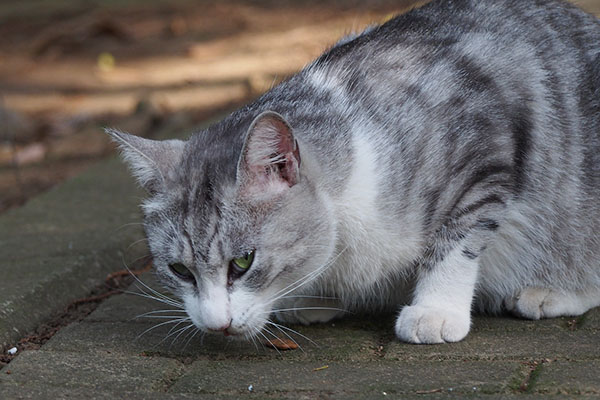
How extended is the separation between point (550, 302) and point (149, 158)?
1.39m

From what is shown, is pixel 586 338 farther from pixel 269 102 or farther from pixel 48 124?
pixel 48 124

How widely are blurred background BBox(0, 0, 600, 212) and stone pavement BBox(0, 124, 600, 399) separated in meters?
1.92

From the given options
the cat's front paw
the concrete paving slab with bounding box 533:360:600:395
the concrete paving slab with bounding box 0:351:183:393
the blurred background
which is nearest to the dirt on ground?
the blurred background

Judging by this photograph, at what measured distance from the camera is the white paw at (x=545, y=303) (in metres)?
2.94

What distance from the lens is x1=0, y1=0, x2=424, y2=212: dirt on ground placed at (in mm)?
5980

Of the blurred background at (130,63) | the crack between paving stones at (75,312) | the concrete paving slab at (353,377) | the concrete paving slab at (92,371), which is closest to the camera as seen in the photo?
the concrete paving slab at (353,377)

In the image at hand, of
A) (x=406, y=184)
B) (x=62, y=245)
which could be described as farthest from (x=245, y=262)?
(x=62, y=245)

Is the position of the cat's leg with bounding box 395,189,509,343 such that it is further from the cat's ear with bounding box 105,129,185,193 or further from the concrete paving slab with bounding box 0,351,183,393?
the cat's ear with bounding box 105,129,185,193

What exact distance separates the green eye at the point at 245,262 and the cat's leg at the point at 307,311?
1.48 ft

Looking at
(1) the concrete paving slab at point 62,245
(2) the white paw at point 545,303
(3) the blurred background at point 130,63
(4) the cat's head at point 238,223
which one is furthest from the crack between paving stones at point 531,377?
(3) the blurred background at point 130,63

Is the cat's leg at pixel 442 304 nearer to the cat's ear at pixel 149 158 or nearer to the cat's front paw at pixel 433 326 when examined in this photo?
the cat's front paw at pixel 433 326

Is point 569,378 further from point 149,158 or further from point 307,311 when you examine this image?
point 149,158

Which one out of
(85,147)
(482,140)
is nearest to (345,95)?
(482,140)

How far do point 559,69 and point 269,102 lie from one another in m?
1.00
